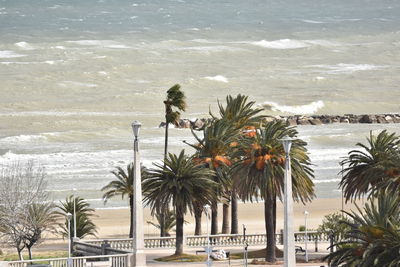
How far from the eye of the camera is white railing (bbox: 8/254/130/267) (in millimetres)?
47031

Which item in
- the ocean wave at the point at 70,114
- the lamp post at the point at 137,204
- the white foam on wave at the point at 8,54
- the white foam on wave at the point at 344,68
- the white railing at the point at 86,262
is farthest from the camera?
the white foam on wave at the point at 8,54

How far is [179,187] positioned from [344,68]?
5307 inches

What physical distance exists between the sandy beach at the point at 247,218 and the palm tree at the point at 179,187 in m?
12.0

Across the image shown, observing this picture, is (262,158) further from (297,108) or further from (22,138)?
(297,108)

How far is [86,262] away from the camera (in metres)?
48.8

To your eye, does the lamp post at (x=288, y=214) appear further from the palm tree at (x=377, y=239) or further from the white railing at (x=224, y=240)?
the white railing at (x=224, y=240)

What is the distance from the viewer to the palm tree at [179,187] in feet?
185

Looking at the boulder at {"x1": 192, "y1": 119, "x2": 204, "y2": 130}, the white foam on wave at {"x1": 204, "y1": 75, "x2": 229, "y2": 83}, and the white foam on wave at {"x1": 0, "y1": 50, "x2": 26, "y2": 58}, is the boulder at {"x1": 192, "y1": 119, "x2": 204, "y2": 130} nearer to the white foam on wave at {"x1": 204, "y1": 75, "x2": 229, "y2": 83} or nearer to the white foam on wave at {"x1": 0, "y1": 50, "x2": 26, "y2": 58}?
the white foam on wave at {"x1": 204, "y1": 75, "x2": 229, "y2": 83}

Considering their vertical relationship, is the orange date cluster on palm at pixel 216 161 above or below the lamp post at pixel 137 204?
above

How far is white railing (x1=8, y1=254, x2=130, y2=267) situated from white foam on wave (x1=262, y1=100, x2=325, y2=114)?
336ft

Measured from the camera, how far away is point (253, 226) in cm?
7281

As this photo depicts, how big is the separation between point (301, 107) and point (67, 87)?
92.7 ft

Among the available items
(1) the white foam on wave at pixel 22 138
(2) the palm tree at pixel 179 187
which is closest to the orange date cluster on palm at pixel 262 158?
(2) the palm tree at pixel 179 187

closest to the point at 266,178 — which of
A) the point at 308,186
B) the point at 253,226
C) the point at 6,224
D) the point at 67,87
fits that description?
the point at 308,186
